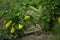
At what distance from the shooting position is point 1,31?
3.78m

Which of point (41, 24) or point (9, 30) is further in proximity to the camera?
point (41, 24)

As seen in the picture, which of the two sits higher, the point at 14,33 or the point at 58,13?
the point at 58,13

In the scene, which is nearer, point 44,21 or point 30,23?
point 44,21

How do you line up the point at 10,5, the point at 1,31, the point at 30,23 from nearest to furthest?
the point at 1,31 < the point at 30,23 < the point at 10,5

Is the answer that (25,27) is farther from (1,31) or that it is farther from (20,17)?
(1,31)

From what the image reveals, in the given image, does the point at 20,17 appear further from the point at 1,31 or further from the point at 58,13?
the point at 58,13

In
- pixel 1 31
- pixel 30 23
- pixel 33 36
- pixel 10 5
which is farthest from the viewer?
pixel 10 5

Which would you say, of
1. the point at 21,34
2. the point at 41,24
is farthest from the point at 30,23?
the point at 21,34

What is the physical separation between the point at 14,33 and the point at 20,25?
24 centimetres

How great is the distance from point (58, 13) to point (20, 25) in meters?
0.97

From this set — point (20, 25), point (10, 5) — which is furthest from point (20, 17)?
point (10, 5)

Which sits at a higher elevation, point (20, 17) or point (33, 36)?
point (20, 17)

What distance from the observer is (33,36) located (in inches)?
158

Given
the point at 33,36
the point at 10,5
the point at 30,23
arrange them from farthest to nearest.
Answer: the point at 10,5
the point at 30,23
the point at 33,36
